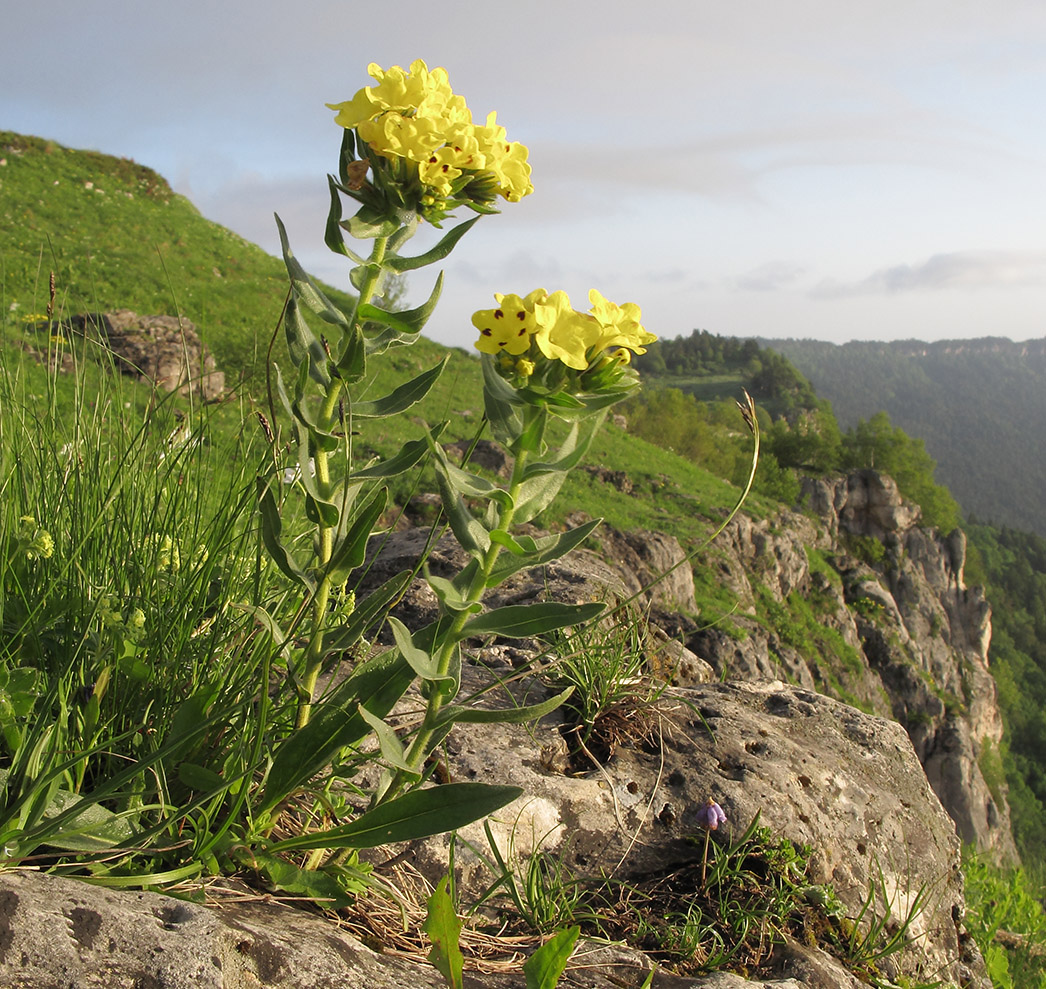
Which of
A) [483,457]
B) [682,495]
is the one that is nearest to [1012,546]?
[682,495]

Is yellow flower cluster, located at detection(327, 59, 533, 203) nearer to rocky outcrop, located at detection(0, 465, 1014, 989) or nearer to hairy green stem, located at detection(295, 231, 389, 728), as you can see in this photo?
hairy green stem, located at detection(295, 231, 389, 728)

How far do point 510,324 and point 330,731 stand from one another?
883 millimetres

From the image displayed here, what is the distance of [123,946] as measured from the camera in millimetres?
1108

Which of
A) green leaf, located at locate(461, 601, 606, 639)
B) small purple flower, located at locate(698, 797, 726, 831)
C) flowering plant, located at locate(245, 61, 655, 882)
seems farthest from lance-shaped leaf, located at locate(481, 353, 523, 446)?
small purple flower, located at locate(698, 797, 726, 831)

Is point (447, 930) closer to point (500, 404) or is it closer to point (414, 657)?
point (414, 657)

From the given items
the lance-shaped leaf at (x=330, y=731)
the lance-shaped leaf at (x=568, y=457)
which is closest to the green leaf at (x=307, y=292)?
the lance-shaped leaf at (x=568, y=457)

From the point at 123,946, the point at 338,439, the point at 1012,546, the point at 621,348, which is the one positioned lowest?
the point at 1012,546

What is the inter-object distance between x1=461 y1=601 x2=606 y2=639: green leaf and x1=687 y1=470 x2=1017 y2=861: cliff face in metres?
1.90

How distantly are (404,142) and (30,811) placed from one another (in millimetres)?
1358

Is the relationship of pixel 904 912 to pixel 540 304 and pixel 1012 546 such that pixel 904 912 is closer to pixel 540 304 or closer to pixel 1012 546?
pixel 540 304

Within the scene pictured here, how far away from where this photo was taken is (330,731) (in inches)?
60.2

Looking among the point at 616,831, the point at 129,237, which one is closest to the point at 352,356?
the point at 616,831

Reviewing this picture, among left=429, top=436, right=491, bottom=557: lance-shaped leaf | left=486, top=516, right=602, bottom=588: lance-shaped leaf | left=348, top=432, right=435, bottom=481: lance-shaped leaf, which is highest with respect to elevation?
left=348, top=432, right=435, bottom=481: lance-shaped leaf

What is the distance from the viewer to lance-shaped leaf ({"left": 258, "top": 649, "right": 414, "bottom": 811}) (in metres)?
1.52
